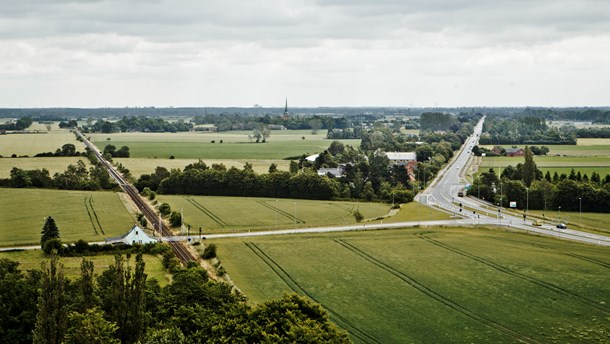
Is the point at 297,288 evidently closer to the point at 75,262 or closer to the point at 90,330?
the point at 75,262

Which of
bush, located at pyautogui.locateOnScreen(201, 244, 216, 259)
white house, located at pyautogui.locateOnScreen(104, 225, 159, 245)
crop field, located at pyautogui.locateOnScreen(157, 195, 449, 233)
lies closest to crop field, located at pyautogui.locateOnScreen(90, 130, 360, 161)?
crop field, located at pyautogui.locateOnScreen(157, 195, 449, 233)

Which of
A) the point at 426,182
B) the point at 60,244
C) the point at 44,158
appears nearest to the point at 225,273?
the point at 60,244

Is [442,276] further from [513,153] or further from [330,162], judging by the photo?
[513,153]

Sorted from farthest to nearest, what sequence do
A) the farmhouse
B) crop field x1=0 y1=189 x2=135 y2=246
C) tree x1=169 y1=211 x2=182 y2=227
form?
the farmhouse → tree x1=169 y1=211 x2=182 y2=227 → crop field x1=0 y1=189 x2=135 y2=246

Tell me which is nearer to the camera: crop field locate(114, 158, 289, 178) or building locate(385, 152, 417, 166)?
crop field locate(114, 158, 289, 178)

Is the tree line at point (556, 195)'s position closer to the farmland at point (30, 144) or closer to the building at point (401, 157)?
the building at point (401, 157)

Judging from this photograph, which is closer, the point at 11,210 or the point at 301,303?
the point at 301,303

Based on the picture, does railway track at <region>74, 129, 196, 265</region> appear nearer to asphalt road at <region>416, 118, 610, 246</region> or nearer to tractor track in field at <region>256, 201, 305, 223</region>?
tractor track in field at <region>256, 201, 305, 223</region>

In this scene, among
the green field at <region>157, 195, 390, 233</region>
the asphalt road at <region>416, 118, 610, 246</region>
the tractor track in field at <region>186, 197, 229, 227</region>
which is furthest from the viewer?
the tractor track in field at <region>186, 197, 229, 227</region>
